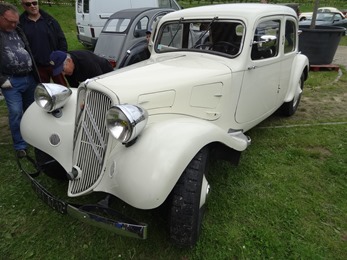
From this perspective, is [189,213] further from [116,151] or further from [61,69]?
[61,69]

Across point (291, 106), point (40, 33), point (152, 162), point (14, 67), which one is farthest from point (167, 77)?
point (291, 106)

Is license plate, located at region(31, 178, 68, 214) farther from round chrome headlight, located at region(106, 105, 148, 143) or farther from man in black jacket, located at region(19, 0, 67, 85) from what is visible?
man in black jacket, located at region(19, 0, 67, 85)

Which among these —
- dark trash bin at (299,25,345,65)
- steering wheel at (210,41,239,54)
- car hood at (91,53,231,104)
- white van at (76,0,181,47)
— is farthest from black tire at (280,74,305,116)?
white van at (76,0,181,47)

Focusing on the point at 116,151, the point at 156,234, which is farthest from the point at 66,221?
the point at 116,151

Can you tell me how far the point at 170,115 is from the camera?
2.46 metres

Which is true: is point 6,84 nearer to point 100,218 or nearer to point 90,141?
point 90,141

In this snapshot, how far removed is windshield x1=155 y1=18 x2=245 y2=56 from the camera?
3.06 metres

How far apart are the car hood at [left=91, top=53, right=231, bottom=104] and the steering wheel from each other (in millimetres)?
178

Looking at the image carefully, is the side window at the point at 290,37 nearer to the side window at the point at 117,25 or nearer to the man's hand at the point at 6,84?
the man's hand at the point at 6,84

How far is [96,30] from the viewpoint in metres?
9.44

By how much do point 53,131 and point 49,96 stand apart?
30 centimetres

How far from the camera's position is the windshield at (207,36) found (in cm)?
306

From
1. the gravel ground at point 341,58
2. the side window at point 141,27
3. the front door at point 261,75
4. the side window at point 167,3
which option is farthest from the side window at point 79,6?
the front door at point 261,75

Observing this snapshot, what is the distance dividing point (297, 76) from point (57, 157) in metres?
3.49
